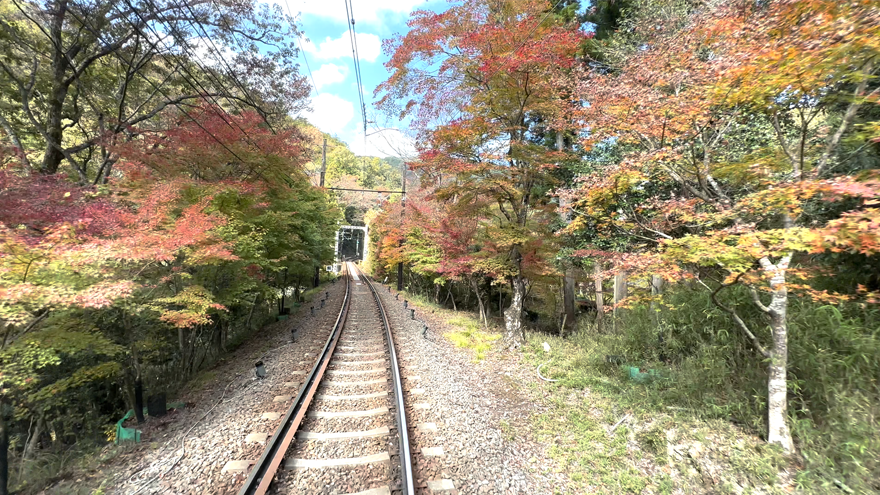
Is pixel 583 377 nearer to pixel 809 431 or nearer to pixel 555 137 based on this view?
pixel 809 431

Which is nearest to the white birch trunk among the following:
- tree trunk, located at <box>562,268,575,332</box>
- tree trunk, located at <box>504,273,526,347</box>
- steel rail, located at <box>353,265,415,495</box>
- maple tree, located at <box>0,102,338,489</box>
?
steel rail, located at <box>353,265,415,495</box>

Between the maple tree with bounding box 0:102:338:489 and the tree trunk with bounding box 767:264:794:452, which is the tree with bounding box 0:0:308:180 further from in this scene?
the tree trunk with bounding box 767:264:794:452

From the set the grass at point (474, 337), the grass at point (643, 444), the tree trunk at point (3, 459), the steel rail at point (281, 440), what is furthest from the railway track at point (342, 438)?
the tree trunk at point (3, 459)

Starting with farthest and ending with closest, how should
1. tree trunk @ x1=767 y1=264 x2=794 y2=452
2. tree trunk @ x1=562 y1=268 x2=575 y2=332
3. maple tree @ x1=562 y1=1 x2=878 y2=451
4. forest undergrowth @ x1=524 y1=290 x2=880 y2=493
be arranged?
tree trunk @ x1=562 y1=268 x2=575 y2=332 < tree trunk @ x1=767 y1=264 x2=794 y2=452 < forest undergrowth @ x1=524 y1=290 x2=880 y2=493 < maple tree @ x1=562 y1=1 x2=878 y2=451

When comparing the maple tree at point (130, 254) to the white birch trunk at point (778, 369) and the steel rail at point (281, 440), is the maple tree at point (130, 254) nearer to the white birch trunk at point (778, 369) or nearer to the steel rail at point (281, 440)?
the steel rail at point (281, 440)

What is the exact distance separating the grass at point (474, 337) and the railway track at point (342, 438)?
257 cm

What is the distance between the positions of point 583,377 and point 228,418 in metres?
5.96

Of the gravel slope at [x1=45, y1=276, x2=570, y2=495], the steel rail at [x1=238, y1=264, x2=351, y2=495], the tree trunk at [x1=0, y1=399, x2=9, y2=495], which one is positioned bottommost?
the tree trunk at [x1=0, y1=399, x2=9, y2=495]

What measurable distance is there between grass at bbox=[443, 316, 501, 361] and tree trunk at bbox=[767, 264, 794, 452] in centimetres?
503

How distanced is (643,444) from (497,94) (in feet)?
24.9

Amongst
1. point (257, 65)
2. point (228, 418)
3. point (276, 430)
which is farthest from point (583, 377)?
point (257, 65)

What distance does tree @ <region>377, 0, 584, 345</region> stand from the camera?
23.3 ft

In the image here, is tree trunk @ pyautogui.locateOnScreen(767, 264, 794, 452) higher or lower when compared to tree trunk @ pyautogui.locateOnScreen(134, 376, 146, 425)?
higher

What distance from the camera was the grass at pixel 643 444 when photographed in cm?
323
